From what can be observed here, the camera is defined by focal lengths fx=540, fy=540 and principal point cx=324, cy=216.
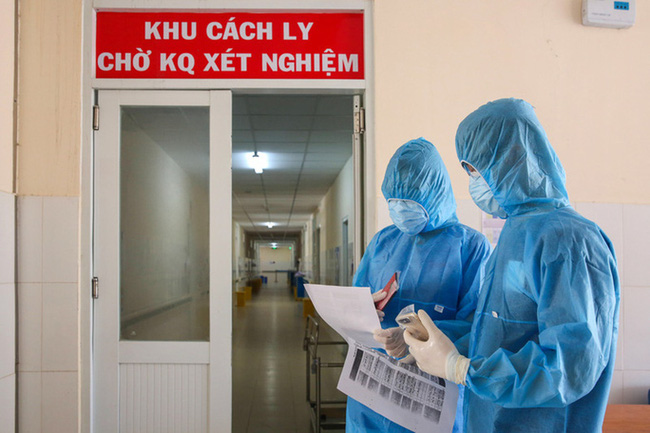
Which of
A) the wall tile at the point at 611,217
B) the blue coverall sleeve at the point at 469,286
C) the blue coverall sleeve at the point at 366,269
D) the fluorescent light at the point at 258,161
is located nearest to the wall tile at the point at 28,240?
the blue coverall sleeve at the point at 366,269

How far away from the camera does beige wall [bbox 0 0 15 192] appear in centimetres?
231

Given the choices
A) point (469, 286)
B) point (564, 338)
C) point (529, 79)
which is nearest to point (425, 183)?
point (469, 286)

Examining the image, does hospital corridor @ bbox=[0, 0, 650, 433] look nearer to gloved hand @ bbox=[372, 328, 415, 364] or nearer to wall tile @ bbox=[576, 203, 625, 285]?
wall tile @ bbox=[576, 203, 625, 285]

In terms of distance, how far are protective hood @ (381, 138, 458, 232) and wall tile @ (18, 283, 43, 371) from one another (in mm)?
1706

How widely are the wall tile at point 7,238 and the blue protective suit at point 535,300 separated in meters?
1.99

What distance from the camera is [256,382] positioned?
527 cm

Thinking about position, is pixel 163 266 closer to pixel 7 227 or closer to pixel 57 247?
pixel 57 247

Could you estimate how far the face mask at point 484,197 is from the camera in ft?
4.16

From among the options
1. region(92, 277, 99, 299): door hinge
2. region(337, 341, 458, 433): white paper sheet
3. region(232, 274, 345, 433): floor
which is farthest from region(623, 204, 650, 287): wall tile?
region(92, 277, 99, 299): door hinge

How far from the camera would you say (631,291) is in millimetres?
2582

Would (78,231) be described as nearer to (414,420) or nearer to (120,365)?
(120,365)

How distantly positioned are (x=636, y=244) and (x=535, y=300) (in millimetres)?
1864

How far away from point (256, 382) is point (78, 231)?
10.7ft

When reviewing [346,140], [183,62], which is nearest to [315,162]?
[346,140]
